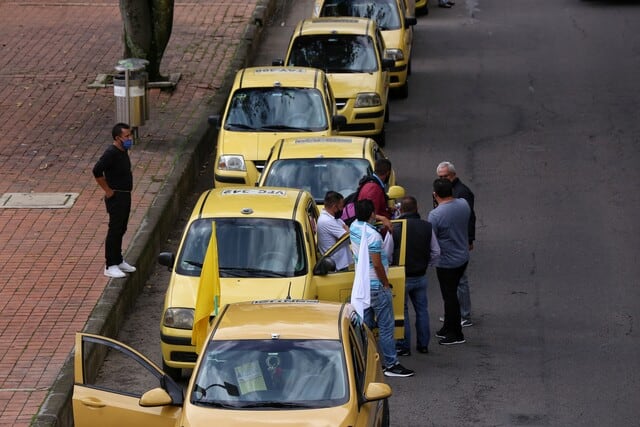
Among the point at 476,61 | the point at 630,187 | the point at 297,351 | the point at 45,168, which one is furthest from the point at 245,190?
the point at 476,61

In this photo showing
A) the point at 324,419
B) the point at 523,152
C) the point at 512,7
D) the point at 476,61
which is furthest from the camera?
the point at 512,7

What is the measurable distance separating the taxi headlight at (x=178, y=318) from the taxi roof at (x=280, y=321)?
2251mm

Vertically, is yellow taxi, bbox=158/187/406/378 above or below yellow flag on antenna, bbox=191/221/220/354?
below

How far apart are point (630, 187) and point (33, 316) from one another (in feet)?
33.2

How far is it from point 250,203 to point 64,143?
27.5 feet

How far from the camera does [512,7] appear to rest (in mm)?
37406

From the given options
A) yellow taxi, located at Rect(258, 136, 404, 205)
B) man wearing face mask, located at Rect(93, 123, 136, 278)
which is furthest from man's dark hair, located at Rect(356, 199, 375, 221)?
yellow taxi, located at Rect(258, 136, 404, 205)

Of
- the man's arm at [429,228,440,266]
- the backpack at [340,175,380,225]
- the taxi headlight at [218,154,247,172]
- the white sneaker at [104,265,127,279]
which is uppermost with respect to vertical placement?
the man's arm at [429,228,440,266]

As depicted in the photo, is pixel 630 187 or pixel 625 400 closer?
pixel 625 400

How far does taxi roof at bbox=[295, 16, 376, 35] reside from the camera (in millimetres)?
25984

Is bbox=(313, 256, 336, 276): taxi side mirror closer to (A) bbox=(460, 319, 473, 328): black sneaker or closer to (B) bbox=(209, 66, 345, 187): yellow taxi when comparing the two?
(A) bbox=(460, 319, 473, 328): black sneaker

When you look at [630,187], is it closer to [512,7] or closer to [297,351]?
[297,351]

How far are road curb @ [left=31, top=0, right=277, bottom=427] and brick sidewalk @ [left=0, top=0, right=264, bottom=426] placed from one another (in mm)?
121

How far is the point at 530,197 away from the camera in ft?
71.8
